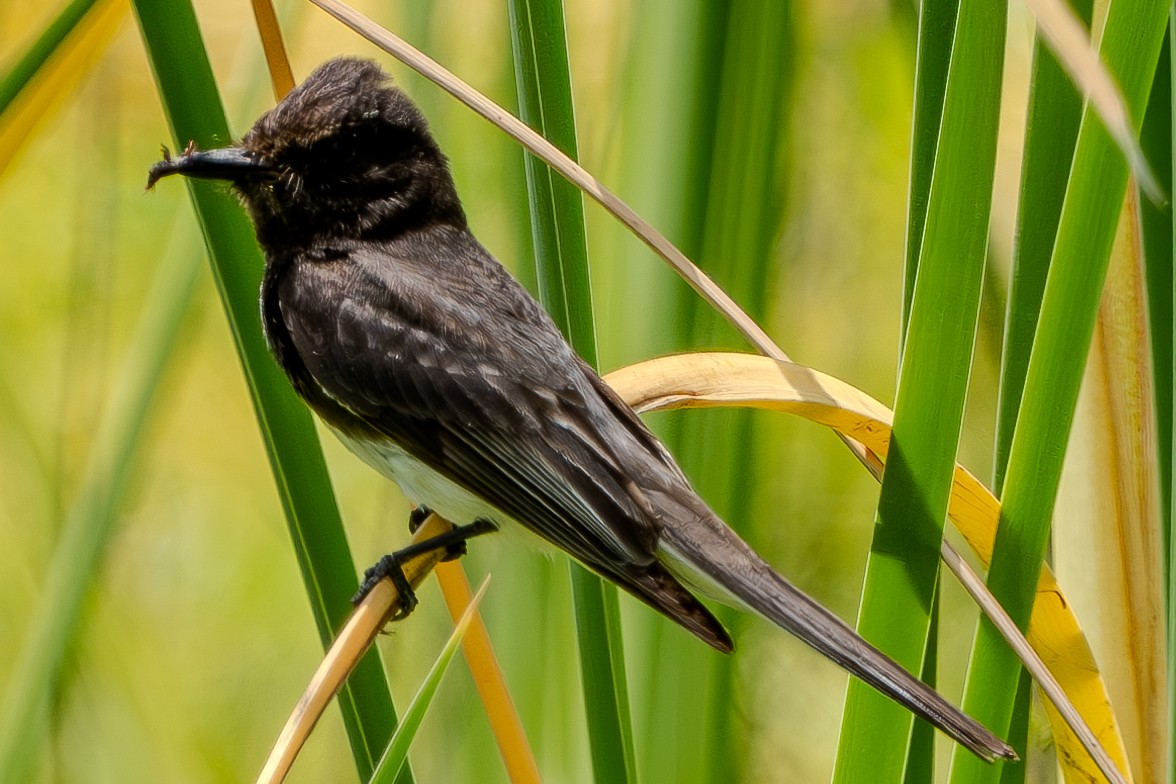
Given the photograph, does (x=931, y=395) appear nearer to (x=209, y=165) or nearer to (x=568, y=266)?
→ (x=568, y=266)

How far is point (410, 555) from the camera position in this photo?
2.03 meters

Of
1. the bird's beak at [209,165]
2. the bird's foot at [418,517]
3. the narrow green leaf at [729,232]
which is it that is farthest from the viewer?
the bird's foot at [418,517]

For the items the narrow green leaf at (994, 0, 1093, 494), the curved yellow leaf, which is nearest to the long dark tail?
the curved yellow leaf

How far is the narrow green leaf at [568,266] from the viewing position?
158cm

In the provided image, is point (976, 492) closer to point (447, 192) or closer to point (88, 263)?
point (447, 192)

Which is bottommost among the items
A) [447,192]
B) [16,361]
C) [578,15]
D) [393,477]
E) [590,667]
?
Result: [590,667]

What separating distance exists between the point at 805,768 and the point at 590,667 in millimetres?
1677

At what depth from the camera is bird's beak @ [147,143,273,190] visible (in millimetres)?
1833

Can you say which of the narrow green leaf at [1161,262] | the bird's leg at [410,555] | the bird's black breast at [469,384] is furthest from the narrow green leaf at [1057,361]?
the bird's leg at [410,555]

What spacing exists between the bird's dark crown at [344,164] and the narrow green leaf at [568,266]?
0.68 m

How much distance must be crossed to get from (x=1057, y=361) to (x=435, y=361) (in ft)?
3.69

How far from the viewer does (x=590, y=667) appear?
162 cm

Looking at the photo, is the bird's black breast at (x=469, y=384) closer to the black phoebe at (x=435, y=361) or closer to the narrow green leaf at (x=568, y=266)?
the black phoebe at (x=435, y=361)

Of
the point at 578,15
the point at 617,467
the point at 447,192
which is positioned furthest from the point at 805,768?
the point at 578,15
